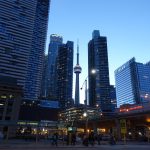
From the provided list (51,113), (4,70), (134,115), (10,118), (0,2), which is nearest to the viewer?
(134,115)

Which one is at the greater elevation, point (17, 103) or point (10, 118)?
point (17, 103)

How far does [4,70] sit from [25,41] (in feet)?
115

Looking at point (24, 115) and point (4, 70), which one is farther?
point (4, 70)

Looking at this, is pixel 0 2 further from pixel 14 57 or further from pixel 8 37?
pixel 14 57

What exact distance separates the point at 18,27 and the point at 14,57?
94.1 ft

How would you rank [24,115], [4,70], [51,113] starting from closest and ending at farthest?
[24,115] → [51,113] → [4,70]

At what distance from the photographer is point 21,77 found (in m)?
185

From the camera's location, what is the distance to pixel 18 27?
646 ft

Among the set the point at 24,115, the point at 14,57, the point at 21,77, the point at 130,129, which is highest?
the point at 14,57

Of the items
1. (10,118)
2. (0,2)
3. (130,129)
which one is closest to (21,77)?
(0,2)

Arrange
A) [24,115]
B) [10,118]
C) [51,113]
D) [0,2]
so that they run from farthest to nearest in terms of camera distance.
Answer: [0,2] < [51,113] < [24,115] < [10,118]

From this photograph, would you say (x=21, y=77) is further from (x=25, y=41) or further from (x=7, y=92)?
(x=7, y=92)

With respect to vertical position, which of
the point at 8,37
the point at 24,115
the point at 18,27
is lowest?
the point at 24,115

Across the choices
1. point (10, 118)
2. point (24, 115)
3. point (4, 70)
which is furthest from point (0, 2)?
point (10, 118)
